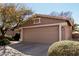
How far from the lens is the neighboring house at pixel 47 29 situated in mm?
8907

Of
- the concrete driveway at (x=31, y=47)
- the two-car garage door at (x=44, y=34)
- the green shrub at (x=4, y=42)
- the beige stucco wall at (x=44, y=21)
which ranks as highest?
the beige stucco wall at (x=44, y=21)

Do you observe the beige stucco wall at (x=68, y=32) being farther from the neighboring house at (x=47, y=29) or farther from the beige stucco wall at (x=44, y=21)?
the beige stucco wall at (x=44, y=21)

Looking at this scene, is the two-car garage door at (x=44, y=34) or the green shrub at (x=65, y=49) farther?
the two-car garage door at (x=44, y=34)

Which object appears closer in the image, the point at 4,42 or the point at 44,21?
the point at 4,42

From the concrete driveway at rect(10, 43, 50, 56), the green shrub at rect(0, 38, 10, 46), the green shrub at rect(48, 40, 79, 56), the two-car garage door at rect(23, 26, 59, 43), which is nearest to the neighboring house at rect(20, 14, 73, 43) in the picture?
the two-car garage door at rect(23, 26, 59, 43)

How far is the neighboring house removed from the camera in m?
8.91

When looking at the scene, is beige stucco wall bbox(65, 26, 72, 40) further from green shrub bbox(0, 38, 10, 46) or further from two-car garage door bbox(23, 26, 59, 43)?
green shrub bbox(0, 38, 10, 46)

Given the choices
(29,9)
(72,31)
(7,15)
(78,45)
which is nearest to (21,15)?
(29,9)

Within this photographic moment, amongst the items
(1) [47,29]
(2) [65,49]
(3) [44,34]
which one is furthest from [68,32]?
(2) [65,49]

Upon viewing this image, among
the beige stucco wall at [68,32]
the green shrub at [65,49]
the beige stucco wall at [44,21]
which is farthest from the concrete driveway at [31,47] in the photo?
the green shrub at [65,49]

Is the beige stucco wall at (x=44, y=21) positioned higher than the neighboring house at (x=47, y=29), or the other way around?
the beige stucco wall at (x=44, y=21)

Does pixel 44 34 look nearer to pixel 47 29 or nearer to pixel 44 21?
pixel 47 29

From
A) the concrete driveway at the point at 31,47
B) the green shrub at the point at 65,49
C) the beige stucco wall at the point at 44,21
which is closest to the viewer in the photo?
the green shrub at the point at 65,49

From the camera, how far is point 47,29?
8992 millimetres
